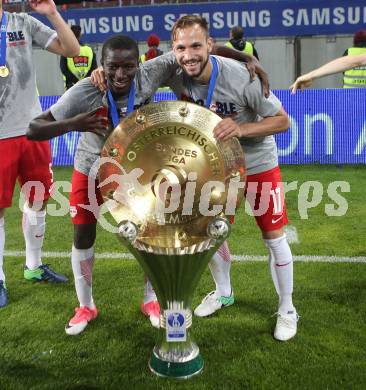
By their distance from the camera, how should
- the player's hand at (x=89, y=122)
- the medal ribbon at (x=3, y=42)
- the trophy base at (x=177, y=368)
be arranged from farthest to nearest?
the medal ribbon at (x=3, y=42)
the trophy base at (x=177, y=368)
the player's hand at (x=89, y=122)

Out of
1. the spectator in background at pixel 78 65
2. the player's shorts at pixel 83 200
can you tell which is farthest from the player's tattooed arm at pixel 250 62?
the spectator in background at pixel 78 65

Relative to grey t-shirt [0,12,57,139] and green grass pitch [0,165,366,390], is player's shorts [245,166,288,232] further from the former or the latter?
grey t-shirt [0,12,57,139]

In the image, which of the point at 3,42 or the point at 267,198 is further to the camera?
the point at 3,42

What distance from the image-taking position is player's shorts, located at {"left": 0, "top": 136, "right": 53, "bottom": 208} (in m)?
3.11

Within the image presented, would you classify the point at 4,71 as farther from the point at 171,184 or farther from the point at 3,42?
the point at 171,184

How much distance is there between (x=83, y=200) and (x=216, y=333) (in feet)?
3.14

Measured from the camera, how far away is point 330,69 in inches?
106

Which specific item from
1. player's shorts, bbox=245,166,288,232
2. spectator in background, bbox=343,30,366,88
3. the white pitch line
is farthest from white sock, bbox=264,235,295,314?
spectator in background, bbox=343,30,366,88

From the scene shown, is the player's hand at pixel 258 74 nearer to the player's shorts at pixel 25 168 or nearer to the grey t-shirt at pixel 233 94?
the grey t-shirt at pixel 233 94

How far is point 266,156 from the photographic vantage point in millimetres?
2643

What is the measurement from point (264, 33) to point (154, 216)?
9438mm

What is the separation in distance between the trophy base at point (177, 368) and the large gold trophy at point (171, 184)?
0.40 metres

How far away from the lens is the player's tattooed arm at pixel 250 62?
8.05 feet

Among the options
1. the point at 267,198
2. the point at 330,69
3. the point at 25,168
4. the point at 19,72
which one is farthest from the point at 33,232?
the point at 330,69
